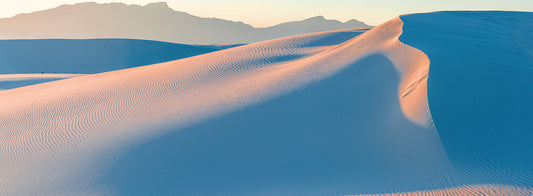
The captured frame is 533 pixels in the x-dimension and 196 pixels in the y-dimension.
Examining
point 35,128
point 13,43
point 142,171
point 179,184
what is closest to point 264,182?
point 179,184

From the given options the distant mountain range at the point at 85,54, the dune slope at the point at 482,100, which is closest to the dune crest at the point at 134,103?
the dune slope at the point at 482,100

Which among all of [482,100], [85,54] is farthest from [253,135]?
[85,54]

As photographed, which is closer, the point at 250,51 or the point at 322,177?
the point at 322,177

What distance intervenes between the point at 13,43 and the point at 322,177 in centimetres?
4685

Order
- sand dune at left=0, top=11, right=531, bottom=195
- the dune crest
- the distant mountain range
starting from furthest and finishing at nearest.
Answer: the distant mountain range → the dune crest → sand dune at left=0, top=11, right=531, bottom=195

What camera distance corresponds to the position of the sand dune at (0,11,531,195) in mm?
5531

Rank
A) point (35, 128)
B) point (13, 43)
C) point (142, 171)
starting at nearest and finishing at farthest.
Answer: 1. point (142, 171)
2. point (35, 128)
3. point (13, 43)

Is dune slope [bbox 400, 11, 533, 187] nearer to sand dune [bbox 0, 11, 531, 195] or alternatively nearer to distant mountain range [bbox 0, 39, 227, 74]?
sand dune [bbox 0, 11, 531, 195]

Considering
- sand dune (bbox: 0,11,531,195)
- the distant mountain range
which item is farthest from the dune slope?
the distant mountain range

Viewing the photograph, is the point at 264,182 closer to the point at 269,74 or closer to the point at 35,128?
the point at 269,74

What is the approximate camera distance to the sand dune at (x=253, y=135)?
5531 mm

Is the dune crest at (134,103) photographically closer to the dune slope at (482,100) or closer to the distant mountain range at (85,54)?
the dune slope at (482,100)

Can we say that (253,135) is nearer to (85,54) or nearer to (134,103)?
(134,103)

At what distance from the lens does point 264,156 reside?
6.18 metres
